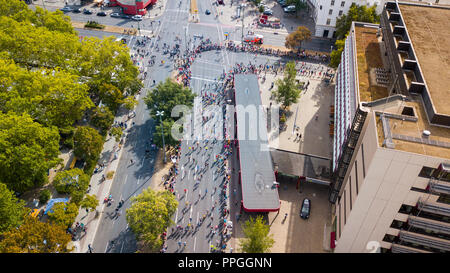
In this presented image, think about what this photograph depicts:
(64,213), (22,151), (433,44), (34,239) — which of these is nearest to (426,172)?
(433,44)

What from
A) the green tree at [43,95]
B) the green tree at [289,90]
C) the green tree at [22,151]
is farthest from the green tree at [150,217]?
the green tree at [289,90]

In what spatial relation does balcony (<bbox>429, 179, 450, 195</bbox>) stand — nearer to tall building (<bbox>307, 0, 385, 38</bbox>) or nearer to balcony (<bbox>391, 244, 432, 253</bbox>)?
balcony (<bbox>391, 244, 432, 253</bbox>)

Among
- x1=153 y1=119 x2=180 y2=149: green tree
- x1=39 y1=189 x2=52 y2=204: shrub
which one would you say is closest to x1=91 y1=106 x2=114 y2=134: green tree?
x1=153 y1=119 x2=180 y2=149: green tree

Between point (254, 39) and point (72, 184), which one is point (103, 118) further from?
point (254, 39)

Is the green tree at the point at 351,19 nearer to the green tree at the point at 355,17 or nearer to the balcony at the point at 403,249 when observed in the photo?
the green tree at the point at 355,17

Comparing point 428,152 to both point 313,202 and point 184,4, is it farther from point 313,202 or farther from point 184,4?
point 184,4

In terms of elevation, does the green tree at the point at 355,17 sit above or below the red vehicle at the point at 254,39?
above
